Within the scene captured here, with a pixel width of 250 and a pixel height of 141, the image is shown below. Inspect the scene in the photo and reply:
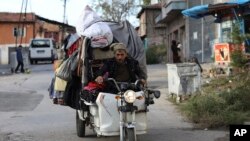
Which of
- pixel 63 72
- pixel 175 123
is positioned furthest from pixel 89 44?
pixel 175 123

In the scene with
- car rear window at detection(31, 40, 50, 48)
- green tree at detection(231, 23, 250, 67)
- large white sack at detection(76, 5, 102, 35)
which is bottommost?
green tree at detection(231, 23, 250, 67)

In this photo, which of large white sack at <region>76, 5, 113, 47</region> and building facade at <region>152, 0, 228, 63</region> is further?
building facade at <region>152, 0, 228, 63</region>

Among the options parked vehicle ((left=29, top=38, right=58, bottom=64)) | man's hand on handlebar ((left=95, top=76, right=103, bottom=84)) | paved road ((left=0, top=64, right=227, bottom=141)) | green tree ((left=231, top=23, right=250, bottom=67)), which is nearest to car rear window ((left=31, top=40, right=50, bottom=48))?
parked vehicle ((left=29, top=38, right=58, bottom=64))

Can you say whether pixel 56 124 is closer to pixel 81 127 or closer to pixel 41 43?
pixel 81 127

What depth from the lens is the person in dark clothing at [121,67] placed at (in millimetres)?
8344

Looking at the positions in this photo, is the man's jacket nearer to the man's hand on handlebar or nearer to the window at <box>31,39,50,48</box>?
the man's hand on handlebar

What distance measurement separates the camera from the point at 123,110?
301 inches

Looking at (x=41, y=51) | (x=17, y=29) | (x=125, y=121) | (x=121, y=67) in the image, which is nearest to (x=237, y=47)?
(x=121, y=67)

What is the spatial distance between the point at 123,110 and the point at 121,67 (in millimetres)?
1013

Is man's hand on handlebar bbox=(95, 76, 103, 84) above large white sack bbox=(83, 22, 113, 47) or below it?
below

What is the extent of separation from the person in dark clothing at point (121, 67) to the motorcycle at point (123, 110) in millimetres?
319

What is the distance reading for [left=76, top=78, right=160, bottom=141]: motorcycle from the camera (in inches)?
302

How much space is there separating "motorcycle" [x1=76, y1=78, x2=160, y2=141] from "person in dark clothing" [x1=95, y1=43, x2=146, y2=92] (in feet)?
1.05

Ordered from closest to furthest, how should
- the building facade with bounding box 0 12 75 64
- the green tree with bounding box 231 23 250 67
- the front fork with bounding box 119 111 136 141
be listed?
the front fork with bounding box 119 111 136 141, the green tree with bounding box 231 23 250 67, the building facade with bounding box 0 12 75 64
